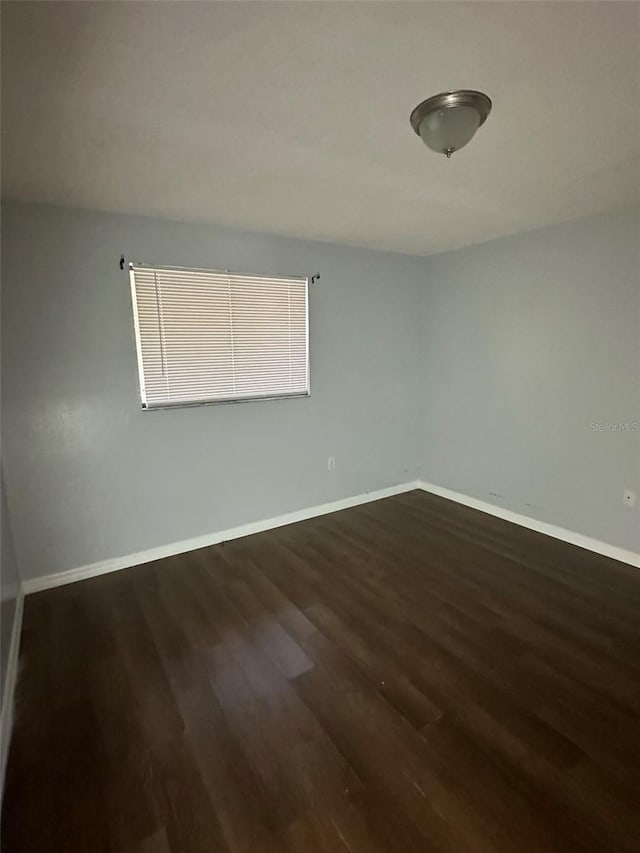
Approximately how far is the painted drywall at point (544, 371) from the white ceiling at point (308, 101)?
62 centimetres

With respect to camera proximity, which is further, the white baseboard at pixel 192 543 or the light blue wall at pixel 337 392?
the white baseboard at pixel 192 543

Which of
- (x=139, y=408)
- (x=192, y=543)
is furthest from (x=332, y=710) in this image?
(x=139, y=408)

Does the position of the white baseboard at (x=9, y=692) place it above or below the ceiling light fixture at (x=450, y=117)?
below

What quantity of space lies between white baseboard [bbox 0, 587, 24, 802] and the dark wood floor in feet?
0.13

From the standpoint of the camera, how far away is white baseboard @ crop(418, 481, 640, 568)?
2889 mm

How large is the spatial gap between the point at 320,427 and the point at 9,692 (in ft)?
8.46

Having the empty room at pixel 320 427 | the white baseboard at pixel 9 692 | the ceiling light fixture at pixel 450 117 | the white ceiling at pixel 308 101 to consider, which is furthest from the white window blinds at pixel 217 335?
the ceiling light fixture at pixel 450 117

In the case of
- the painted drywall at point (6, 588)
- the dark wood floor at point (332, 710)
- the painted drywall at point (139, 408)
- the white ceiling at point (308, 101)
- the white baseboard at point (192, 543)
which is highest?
the white ceiling at point (308, 101)

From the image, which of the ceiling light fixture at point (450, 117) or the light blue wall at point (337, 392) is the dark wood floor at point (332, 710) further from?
→ the ceiling light fixture at point (450, 117)

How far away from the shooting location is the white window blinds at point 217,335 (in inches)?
110

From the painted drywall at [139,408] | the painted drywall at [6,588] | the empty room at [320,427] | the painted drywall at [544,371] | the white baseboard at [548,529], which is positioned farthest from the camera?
the white baseboard at [548,529]

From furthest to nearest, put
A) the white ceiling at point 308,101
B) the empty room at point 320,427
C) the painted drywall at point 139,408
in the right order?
the painted drywall at point 139,408
the empty room at point 320,427
the white ceiling at point 308,101

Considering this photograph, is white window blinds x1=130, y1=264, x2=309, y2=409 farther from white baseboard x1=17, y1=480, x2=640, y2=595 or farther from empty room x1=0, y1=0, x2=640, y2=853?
white baseboard x1=17, y1=480, x2=640, y2=595

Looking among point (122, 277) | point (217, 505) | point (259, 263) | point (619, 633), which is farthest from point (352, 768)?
point (259, 263)
